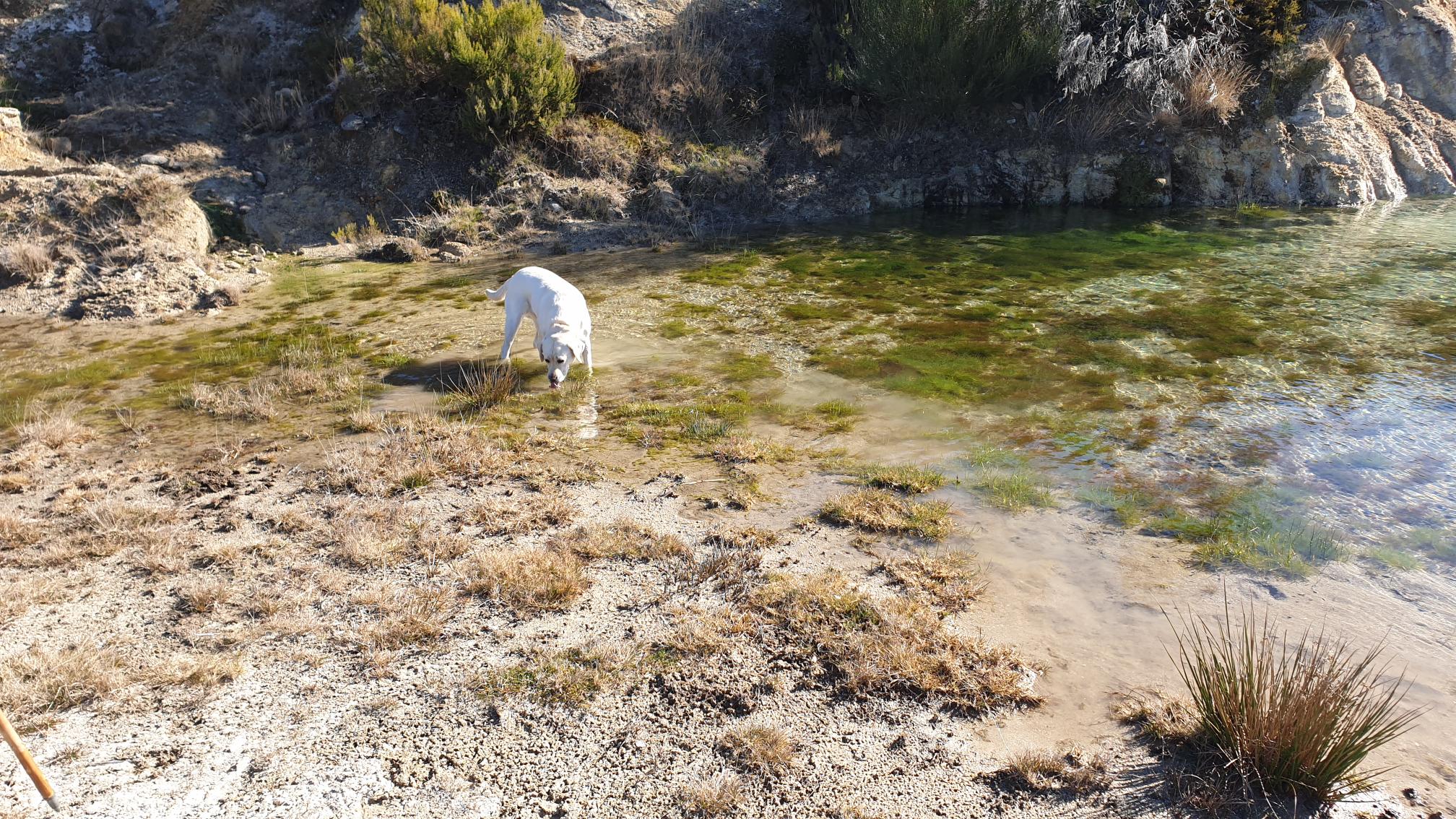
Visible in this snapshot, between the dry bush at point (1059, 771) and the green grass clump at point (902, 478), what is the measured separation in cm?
231

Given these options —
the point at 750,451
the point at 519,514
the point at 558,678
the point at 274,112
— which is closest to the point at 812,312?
the point at 750,451

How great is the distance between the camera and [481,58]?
14.2 meters

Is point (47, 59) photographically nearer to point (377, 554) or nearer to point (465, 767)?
point (377, 554)

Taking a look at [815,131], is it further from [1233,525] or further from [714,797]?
[714,797]

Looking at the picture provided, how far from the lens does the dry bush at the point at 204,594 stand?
4.08 m

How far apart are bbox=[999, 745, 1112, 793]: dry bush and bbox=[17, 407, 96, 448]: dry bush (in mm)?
6813

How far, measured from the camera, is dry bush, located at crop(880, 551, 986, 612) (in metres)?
4.20

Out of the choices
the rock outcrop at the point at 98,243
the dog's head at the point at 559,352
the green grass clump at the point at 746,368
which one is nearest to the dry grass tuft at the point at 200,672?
the dog's head at the point at 559,352

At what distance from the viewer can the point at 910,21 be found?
15641mm

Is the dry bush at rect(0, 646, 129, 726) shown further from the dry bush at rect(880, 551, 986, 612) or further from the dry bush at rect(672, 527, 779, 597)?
the dry bush at rect(880, 551, 986, 612)

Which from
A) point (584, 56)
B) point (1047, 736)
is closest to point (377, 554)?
point (1047, 736)

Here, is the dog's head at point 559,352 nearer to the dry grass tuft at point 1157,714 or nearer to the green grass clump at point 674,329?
the green grass clump at point 674,329

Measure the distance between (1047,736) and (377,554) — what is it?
3.51 m

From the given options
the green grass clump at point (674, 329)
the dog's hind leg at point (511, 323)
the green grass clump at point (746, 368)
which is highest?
the dog's hind leg at point (511, 323)
